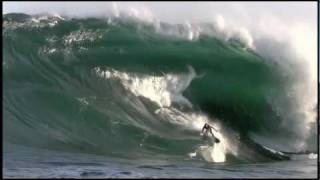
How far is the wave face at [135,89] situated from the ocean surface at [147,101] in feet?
0.11

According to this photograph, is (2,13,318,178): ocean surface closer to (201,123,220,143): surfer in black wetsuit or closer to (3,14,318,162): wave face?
(3,14,318,162): wave face

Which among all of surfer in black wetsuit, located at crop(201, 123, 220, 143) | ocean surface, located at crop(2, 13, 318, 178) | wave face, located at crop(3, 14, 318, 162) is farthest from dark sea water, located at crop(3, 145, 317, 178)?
surfer in black wetsuit, located at crop(201, 123, 220, 143)

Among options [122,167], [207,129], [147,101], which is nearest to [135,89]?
[147,101]

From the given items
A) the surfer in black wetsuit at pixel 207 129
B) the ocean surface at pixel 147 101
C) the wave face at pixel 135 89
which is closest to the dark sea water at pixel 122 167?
the ocean surface at pixel 147 101

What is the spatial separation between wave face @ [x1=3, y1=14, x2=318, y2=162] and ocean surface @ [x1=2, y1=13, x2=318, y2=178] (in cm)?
3

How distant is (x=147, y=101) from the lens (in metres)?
14.9

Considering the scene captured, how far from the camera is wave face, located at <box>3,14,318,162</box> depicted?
41.6 ft

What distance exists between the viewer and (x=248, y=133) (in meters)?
15.1

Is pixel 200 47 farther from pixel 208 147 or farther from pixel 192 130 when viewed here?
pixel 208 147

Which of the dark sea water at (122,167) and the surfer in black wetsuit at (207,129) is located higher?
the surfer in black wetsuit at (207,129)

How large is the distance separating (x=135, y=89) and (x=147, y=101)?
0.54 meters

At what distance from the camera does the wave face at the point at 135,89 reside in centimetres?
1268

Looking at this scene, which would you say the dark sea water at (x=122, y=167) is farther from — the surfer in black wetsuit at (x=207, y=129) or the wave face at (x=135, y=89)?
the surfer in black wetsuit at (x=207, y=129)

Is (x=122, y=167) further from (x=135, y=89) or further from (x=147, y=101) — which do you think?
(x=135, y=89)
